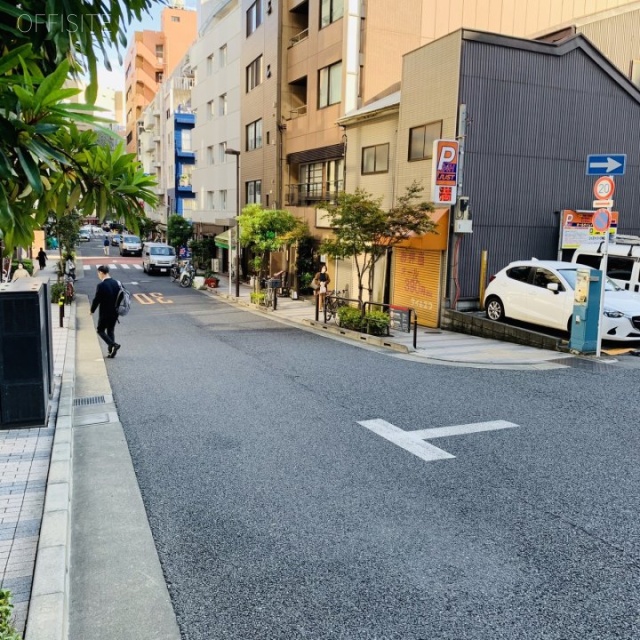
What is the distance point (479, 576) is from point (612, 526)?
163cm

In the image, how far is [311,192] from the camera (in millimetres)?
28938

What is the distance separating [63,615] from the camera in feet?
12.2

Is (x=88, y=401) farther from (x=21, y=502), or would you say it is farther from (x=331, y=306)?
(x=331, y=306)

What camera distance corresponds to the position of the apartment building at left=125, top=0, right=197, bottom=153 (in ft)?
284

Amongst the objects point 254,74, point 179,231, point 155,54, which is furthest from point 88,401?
point 155,54

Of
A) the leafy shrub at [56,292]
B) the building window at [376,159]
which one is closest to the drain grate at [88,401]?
the building window at [376,159]

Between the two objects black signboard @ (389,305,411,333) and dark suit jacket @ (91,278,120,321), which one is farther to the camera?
black signboard @ (389,305,411,333)

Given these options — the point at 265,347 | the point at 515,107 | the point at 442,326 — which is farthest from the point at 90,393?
the point at 515,107

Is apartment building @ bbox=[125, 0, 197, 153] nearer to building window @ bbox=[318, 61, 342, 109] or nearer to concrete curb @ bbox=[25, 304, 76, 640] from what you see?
building window @ bbox=[318, 61, 342, 109]

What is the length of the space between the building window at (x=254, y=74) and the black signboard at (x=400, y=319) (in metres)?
21.3

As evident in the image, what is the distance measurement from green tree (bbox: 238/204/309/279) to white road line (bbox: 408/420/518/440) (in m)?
19.7

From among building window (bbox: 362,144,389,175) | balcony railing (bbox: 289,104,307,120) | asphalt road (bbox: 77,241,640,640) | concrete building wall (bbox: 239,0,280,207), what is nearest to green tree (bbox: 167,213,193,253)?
concrete building wall (bbox: 239,0,280,207)

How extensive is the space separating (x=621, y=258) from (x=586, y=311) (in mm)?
5383

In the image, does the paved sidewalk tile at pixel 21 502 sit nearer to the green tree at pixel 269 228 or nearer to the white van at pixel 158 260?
the green tree at pixel 269 228
